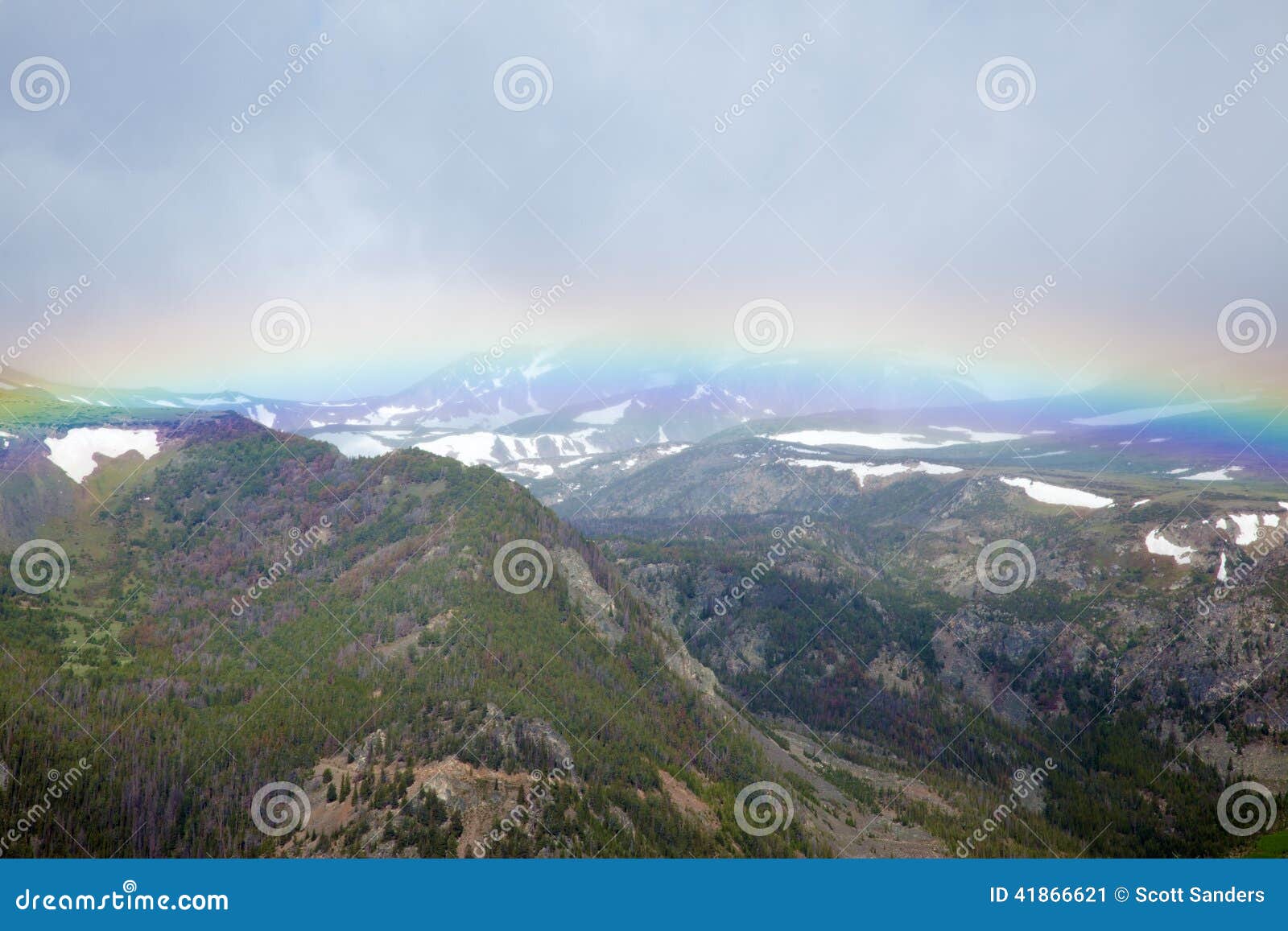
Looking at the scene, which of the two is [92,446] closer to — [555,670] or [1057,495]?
[555,670]

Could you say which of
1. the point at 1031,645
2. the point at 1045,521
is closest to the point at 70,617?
the point at 1031,645

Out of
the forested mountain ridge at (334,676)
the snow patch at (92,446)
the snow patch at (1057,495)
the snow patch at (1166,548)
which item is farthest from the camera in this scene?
the snow patch at (1057,495)

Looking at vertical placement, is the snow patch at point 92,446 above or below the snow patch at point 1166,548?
above

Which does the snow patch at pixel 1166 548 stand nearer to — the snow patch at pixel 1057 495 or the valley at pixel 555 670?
the valley at pixel 555 670

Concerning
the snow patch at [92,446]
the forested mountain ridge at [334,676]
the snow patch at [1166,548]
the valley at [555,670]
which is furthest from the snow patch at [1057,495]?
the snow patch at [92,446]

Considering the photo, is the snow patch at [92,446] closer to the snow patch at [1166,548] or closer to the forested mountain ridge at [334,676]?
the forested mountain ridge at [334,676]

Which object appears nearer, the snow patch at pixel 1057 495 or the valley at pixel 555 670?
the valley at pixel 555 670

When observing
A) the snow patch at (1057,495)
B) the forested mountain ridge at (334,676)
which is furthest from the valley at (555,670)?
the snow patch at (1057,495)

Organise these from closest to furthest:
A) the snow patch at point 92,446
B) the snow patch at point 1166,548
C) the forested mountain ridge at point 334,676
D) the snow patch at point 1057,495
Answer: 1. the forested mountain ridge at point 334,676
2. the snow patch at point 92,446
3. the snow patch at point 1166,548
4. the snow patch at point 1057,495

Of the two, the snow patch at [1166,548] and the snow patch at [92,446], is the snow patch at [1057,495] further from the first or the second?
the snow patch at [92,446]

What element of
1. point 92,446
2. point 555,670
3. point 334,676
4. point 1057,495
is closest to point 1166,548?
point 1057,495

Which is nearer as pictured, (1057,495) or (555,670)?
(555,670)

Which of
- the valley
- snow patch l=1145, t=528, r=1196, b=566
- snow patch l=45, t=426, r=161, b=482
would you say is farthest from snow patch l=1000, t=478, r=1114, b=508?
snow patch l=45, t=426, r=161, b=482

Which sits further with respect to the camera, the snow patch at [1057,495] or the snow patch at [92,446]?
the snow patch at [1057,495]
